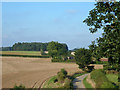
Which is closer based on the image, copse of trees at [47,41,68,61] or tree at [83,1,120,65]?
tree at [83,1,120,65]

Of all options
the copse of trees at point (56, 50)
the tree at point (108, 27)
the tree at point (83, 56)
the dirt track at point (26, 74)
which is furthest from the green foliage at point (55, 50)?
the tree at point (108, 27)

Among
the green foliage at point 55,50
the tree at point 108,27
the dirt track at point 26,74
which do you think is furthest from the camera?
the green foliage at point 55,50

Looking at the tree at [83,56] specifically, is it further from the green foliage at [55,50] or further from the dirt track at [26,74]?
the green foliage at [55,50]

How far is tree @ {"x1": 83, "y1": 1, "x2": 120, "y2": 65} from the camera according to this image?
56.4 feet

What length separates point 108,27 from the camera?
18547mm

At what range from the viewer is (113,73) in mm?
37156

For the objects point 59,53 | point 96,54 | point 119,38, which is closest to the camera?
point 119,38

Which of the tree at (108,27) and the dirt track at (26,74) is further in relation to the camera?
the dirt track at (26,74)

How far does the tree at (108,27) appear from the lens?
1719 centimetres

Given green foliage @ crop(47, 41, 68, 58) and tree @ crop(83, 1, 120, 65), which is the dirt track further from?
green foliage @ crop(47, 41, 68, 58)

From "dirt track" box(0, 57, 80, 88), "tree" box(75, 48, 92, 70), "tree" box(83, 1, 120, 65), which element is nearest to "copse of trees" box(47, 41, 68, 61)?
"dirt track" box(0, 57, 80, 88)

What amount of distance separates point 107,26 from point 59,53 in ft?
269

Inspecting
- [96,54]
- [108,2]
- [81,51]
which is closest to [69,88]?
[96,54]

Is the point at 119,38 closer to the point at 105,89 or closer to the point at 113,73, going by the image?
the point at 105,89
